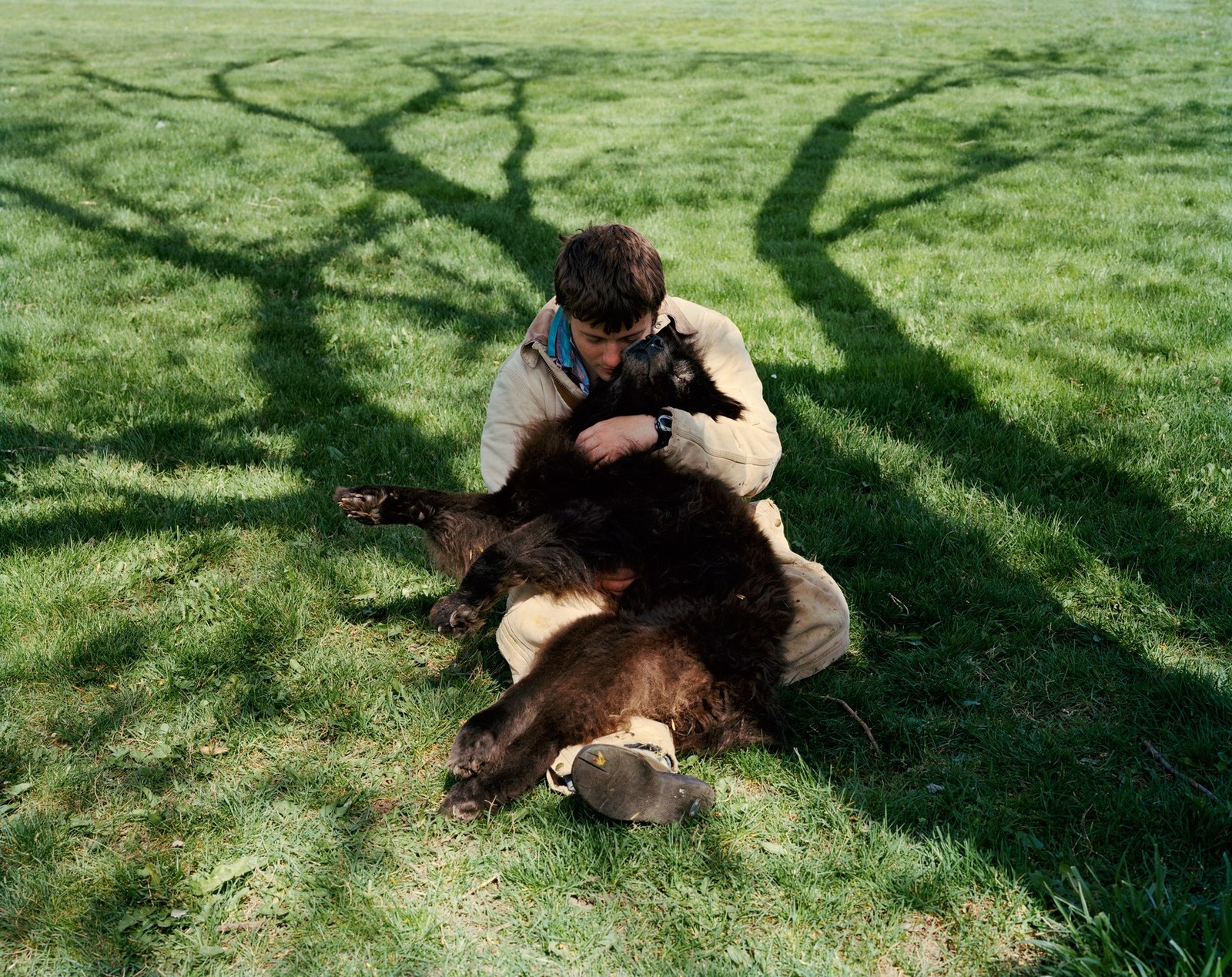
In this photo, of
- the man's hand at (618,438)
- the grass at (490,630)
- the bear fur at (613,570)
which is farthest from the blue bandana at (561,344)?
the grass at (490,630)

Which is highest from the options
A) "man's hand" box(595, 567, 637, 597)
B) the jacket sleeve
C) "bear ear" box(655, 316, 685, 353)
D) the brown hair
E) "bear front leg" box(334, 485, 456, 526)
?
the brown hair

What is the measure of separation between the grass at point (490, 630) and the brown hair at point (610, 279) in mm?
1291

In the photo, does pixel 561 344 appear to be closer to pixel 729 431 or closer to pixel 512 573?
pixel 729 431

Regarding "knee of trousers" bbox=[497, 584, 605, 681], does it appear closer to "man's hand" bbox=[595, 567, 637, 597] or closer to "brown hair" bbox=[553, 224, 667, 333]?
"man's hand" bbox=[595, 567, 637, 597]

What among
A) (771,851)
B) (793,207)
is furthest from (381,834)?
(793,207)

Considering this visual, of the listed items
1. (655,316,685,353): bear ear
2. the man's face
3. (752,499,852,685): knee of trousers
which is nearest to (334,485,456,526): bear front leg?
the man's face

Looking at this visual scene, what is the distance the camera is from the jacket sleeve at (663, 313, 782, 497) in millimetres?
3014

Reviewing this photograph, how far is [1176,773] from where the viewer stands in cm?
258

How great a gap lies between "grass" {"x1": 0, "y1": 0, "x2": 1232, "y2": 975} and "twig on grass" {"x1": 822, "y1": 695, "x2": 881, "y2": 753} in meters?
0.05

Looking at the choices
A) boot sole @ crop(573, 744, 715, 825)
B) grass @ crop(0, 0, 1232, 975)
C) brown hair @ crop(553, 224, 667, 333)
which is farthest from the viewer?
brown hair @ crop(553, 224, 667, 333)

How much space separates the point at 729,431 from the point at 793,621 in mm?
681

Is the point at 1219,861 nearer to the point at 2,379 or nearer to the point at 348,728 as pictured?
the point at 348,728

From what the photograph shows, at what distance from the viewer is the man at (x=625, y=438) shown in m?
2.47

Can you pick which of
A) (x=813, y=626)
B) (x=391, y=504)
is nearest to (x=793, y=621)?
(x=813, y=626)
